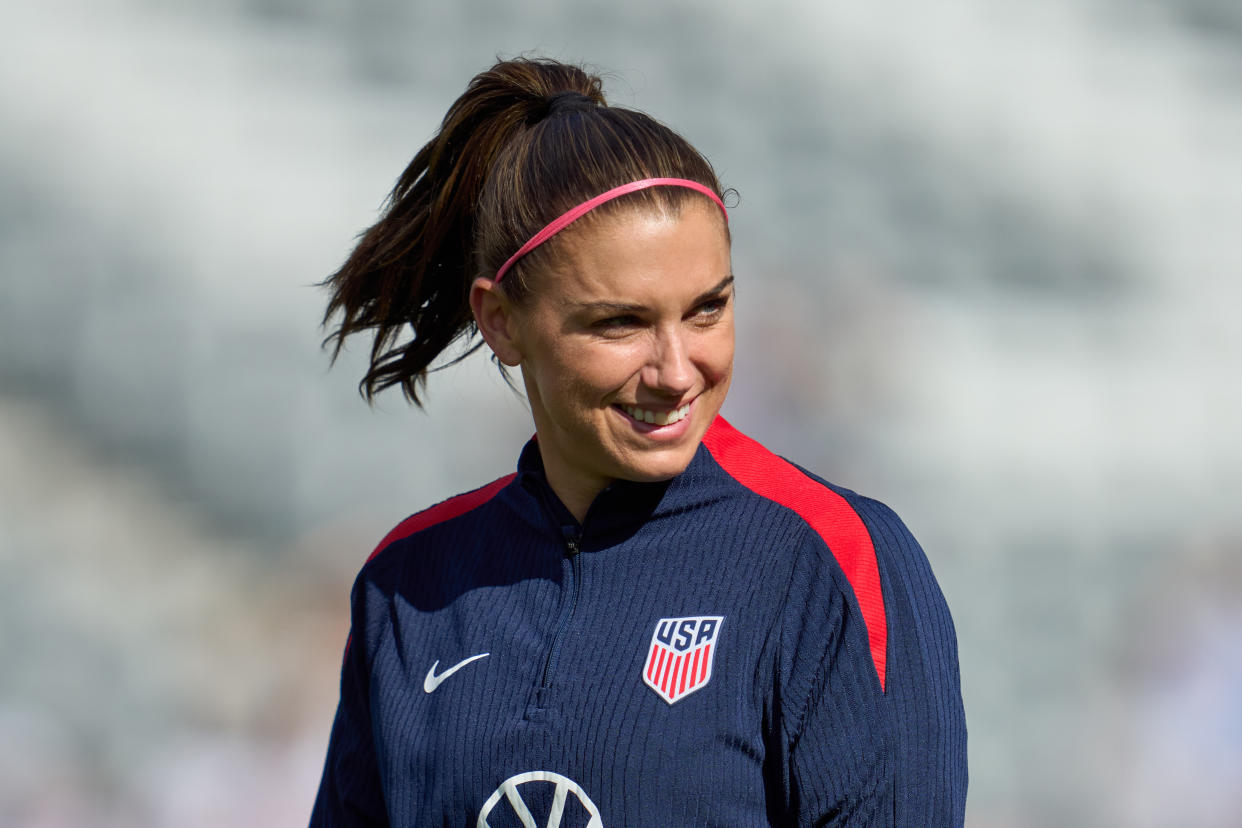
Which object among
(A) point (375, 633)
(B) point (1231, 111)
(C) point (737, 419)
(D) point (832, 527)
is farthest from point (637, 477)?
(B) point (1231, 111)

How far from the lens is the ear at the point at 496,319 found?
4.58 feet

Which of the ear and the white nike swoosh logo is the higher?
the ear

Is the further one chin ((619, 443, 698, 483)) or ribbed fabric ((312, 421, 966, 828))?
chin ((619, 443, 698, 483))

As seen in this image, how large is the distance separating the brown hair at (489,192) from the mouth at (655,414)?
6.5 inches

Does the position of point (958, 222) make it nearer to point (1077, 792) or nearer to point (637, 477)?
point (1077, 792)

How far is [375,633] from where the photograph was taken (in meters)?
1.53

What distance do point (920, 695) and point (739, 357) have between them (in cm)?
199

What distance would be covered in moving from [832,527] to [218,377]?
221 centimetres

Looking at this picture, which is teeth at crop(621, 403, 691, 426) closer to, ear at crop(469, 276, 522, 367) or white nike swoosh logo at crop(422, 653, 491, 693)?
ear at crop(469, 276, 522, 367)

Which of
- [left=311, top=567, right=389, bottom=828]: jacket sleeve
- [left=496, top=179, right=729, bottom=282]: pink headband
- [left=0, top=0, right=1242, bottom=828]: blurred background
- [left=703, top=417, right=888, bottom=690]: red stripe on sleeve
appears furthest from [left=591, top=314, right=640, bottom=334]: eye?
[left=0, top=0, right=1242, bottom=828]: blurred background

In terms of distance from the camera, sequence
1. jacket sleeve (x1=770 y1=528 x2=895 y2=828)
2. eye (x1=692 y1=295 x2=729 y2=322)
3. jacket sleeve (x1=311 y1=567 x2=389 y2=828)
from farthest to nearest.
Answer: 1. jacket sleeve (x1=311 y1=567 x2=389 y2=828)
2. eye (x1=692 y1=295 x2=729 y2=322)
3. jacket sleeve (x1=770 y1=528 x2=895 y2=828)

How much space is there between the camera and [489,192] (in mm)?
1433

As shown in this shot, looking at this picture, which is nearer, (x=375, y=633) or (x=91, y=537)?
(x=375, y=633)

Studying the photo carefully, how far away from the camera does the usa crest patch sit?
4.11 ft
